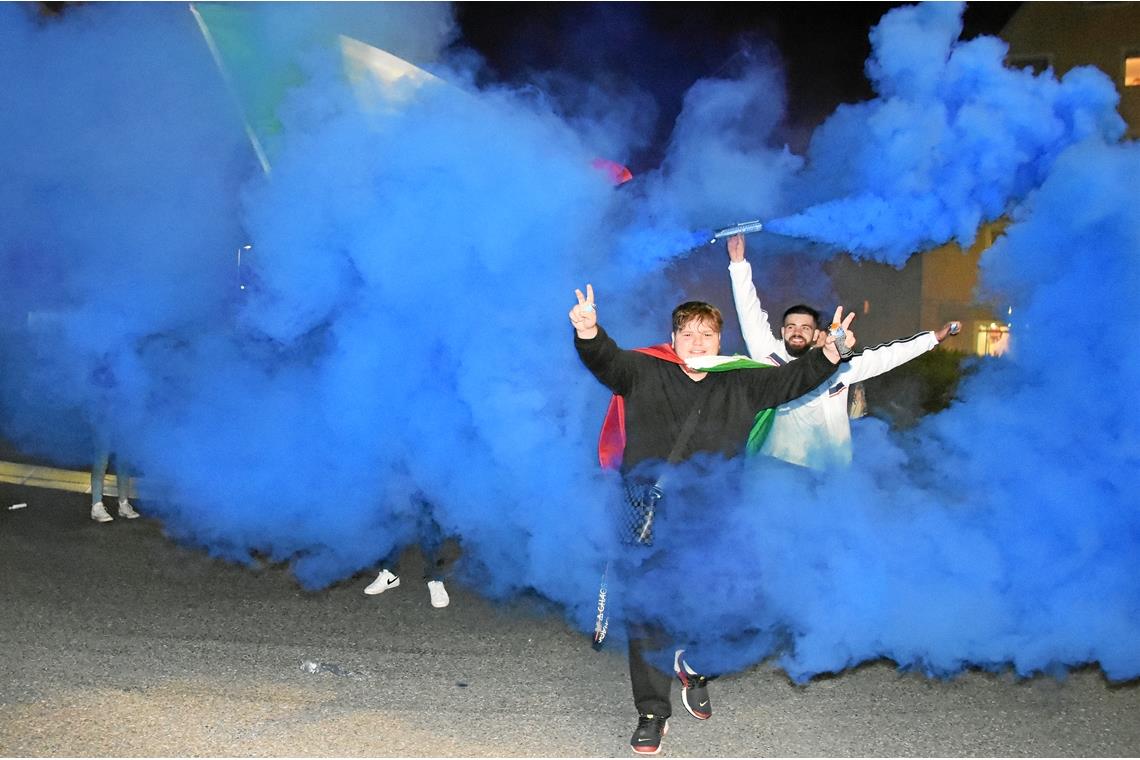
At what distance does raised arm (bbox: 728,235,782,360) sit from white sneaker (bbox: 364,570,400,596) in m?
2.35

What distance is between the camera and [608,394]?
14.8 feet

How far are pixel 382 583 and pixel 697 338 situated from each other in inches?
104

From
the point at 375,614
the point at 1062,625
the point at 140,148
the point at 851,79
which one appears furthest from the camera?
the point at 851,79

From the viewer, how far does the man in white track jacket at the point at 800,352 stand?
4.18 metres

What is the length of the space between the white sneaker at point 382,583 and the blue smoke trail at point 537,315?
0.16 m

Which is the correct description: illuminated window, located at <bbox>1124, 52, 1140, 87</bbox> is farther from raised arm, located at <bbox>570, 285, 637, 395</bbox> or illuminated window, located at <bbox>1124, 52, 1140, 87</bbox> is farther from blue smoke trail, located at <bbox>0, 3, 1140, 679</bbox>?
raised arm, located at <bbox>570, 285, 637, 395</bbox>

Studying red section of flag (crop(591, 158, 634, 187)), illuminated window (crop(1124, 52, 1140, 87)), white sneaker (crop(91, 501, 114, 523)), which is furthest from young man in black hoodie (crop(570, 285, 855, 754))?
illuminated window (crop(1124, 52, 1140, 87))

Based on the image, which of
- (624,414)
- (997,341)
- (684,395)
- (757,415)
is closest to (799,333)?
(997,341)

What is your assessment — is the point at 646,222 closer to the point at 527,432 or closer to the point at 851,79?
the point at 527,432

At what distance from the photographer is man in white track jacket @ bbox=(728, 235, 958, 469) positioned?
418cm

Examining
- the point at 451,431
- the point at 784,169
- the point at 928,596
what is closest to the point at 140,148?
the point at 451,431

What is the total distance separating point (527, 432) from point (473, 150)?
1.33 metres

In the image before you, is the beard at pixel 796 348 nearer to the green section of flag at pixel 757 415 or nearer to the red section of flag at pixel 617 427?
the green section of flag at pixel 757 415

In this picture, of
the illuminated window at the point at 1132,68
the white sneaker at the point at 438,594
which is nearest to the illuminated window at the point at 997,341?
the white sneaker at the point at 438,594
